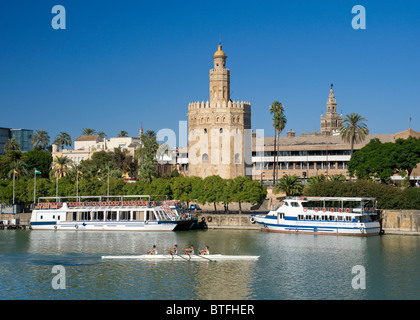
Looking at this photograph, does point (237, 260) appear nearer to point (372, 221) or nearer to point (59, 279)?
point (59, 279)

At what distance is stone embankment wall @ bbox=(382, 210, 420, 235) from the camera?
76.0 meters

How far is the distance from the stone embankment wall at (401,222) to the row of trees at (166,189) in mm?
19679

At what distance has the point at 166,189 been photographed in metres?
95.1

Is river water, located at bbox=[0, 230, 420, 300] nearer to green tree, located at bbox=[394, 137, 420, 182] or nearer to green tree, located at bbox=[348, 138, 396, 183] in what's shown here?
green tree, located at bbox=[348, 138, 396, 183]

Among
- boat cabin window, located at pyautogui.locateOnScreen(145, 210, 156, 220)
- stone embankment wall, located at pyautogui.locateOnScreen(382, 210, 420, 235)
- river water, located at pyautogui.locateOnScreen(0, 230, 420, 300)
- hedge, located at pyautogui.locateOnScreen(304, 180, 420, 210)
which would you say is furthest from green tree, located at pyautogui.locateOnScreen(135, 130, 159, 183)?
stone embankment wall, located at pyautogui.locateOnScreen(382, 210, 420, 235)

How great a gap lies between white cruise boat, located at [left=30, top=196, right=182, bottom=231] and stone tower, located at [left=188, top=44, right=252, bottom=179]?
2828 cm

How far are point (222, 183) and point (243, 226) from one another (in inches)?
427

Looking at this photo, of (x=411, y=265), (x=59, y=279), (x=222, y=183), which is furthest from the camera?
(x=222, y=183)

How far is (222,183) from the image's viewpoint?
307 feet

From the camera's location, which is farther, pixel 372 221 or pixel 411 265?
pixel 372 221

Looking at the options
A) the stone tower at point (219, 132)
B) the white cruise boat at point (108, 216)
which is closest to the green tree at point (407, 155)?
the stone tower at point (219, 132)

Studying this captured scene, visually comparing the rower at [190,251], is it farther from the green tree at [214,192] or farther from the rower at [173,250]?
the green tree at [214,192]

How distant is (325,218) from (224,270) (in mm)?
27531
